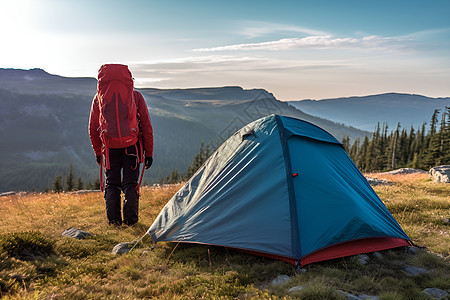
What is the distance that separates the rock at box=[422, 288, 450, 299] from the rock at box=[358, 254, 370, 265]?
114 cm

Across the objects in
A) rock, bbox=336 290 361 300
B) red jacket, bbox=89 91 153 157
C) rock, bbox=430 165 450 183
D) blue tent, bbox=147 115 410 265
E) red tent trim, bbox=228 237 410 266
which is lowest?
rock, bbox=430 165 450 183

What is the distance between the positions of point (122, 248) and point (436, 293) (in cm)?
553

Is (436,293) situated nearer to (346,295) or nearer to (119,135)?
(346,295)

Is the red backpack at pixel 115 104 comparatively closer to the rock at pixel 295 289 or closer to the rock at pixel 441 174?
the rock at pixel 295 289

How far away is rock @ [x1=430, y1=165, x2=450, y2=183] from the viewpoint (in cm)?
1702

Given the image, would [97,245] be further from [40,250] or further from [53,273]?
[53,273]

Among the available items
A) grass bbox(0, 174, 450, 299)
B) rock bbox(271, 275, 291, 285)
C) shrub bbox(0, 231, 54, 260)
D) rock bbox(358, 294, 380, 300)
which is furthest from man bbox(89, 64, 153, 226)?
rock bbox(358, 294, 380, 300)

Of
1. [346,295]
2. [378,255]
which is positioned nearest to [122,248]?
[346,295]

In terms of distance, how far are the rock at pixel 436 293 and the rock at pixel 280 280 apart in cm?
195

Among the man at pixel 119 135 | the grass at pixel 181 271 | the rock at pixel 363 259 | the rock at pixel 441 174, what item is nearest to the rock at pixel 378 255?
the grass at pixel 181 271

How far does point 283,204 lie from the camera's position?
5.80 meters

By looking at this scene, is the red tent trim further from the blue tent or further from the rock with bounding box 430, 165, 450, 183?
the rock with bounding box 430, 165, 450, 183

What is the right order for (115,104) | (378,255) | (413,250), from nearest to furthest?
(378,255) < (413,250) < (115,104)

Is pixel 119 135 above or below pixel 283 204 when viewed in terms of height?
above
